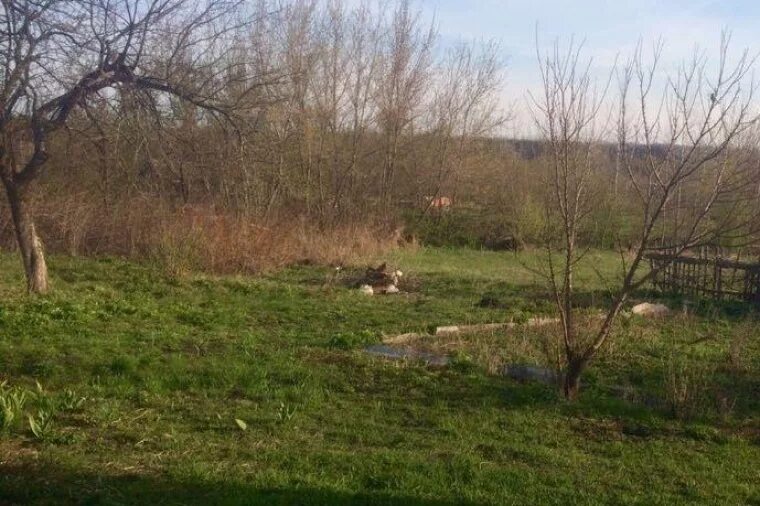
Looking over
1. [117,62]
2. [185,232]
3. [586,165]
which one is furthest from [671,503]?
[185,232]

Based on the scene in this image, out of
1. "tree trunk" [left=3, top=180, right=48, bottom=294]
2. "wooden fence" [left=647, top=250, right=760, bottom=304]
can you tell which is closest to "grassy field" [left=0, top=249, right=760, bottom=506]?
"tree trunk" [left=3, top=180, right=48, bottom=294]

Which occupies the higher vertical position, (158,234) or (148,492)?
(158,234)

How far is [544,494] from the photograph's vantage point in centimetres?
542

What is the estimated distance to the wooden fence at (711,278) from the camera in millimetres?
16797

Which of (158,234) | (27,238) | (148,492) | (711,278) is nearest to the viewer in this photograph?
(148,492)

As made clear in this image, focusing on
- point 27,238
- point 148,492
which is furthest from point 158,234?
point 148,492

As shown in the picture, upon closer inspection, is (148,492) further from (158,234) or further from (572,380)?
(158,234)

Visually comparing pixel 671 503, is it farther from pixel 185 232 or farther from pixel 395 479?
pixel 185 232

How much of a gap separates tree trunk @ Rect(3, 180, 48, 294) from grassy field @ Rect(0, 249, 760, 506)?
17.6 inches

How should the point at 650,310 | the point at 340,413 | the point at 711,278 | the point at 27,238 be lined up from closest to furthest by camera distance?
the point at 340,413
the point at 27,238
the point at 650,310
the point at 711,278

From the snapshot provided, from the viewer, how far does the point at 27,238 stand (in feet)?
41.3

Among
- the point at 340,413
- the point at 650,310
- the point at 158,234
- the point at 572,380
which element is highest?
the point at 158,234

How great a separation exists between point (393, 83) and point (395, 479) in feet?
95.4

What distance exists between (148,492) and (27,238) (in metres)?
8.60
